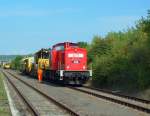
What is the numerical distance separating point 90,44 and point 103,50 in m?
4.17

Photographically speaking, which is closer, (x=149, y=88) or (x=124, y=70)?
(x=149, y=88)

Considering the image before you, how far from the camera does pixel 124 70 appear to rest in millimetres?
32656

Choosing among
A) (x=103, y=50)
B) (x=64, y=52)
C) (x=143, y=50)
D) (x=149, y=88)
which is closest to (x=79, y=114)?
(x=149, y=88)

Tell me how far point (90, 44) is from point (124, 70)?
55.2ft

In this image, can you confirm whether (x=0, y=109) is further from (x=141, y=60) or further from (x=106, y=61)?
(x=106, y=61)

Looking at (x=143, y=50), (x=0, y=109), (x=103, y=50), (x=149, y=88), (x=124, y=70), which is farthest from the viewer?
(x=103, y=50)

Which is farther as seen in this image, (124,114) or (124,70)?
(124,70)

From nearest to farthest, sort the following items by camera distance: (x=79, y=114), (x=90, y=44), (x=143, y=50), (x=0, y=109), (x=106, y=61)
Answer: (x=79, y=114) → (x=0, y=109) → (x=143, y=50) → (x=106, y=61) → (x=90, y=44)

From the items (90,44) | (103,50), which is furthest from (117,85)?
(90,44)

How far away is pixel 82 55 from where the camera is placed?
3972 cm

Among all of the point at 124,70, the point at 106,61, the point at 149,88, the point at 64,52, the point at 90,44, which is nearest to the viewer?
the point at 149,88

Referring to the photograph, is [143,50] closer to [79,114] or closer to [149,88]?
[149,88]

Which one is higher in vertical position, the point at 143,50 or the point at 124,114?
the point at 143,50

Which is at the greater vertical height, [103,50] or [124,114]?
[103,50]
